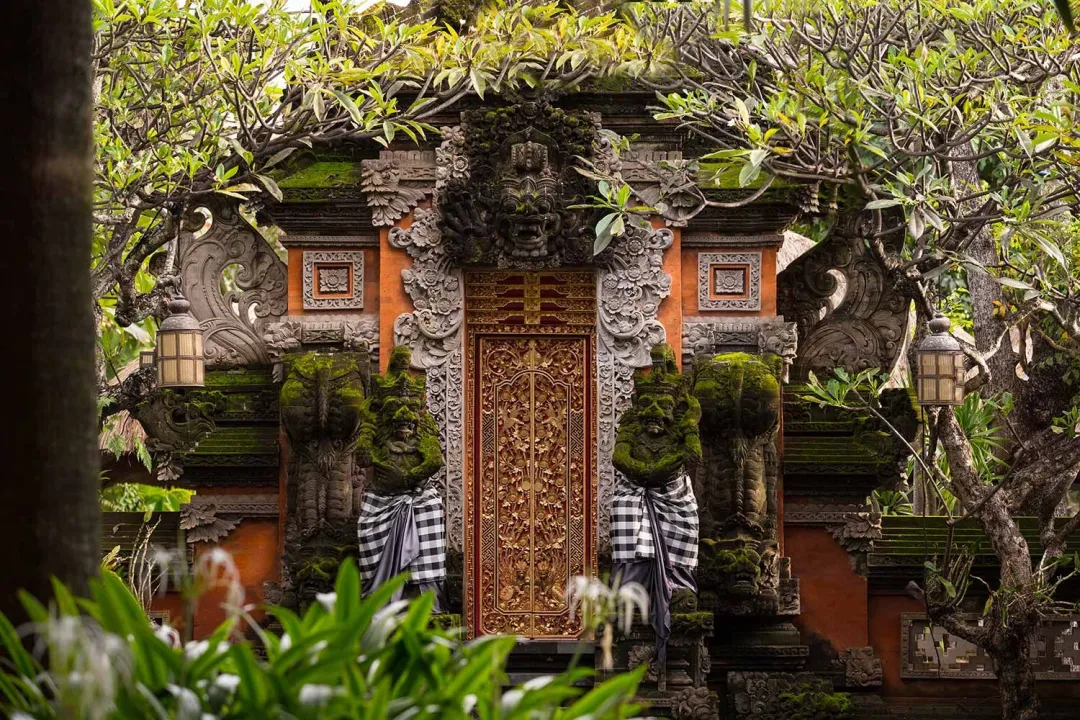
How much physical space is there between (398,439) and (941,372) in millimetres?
3244

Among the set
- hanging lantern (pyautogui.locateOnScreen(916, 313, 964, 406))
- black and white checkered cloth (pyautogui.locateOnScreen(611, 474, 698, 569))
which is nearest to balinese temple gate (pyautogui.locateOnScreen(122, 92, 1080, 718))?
black and white checkered cloth (pyautogui.locateOnScreen(611, 474, 698, 569))

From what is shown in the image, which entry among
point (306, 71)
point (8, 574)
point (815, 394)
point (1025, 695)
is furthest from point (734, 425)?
point (8, 574)

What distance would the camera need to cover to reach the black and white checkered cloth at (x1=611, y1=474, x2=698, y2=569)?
33.0 feet

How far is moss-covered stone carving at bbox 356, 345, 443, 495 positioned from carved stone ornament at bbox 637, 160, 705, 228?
2023mm

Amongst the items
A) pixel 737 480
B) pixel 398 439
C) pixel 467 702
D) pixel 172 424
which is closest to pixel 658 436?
pixel 737 480

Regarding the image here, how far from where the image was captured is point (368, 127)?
10078mm

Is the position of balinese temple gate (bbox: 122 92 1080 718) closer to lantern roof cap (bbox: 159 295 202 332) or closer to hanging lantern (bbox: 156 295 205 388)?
hanging lantern (bbox: 156 295 205 388)

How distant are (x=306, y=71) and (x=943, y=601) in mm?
5130

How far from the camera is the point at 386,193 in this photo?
1088cm

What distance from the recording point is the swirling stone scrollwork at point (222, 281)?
11.3m

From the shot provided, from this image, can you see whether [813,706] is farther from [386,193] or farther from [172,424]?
[172,424]

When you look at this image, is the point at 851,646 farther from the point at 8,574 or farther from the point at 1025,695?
the point at 8,574

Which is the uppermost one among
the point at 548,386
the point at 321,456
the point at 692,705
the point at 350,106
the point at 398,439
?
the point at 350,106

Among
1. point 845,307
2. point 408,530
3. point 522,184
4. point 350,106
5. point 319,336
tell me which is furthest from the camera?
point 845,307
